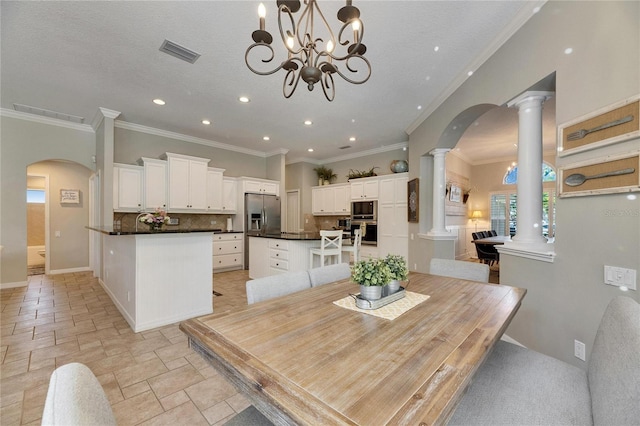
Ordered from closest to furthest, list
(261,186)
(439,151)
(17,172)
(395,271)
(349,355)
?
(349,355)
(395,271)
(439,151)
(17,172)
(261,186)

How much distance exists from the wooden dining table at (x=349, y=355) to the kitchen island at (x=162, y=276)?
6.96 feet

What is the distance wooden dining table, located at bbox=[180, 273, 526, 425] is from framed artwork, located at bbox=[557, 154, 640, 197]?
0.91 meters

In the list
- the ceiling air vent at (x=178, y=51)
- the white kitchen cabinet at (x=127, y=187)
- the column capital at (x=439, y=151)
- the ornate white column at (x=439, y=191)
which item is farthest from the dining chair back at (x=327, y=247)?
the white kitchen cabinet at (x=127, y=187)

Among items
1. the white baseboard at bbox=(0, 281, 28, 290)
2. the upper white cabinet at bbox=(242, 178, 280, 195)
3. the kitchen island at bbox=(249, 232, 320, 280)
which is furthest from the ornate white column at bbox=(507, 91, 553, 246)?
the white baseboard at bbox=(0, 281, 28, 290)

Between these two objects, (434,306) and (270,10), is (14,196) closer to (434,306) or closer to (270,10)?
(270,10)

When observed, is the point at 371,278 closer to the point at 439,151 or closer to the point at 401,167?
the point at 439,151

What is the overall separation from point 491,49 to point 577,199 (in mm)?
1735

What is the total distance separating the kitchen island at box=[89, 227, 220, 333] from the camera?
2855 mm

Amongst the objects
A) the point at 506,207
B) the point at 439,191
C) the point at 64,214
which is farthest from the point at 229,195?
the point at 506,207

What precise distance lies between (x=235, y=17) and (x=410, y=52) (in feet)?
5.73

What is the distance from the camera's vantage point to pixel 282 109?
4.25 m

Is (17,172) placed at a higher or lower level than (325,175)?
lower

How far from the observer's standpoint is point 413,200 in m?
4.92

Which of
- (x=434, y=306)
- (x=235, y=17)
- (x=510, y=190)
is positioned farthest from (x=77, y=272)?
(x=510, y=190)
